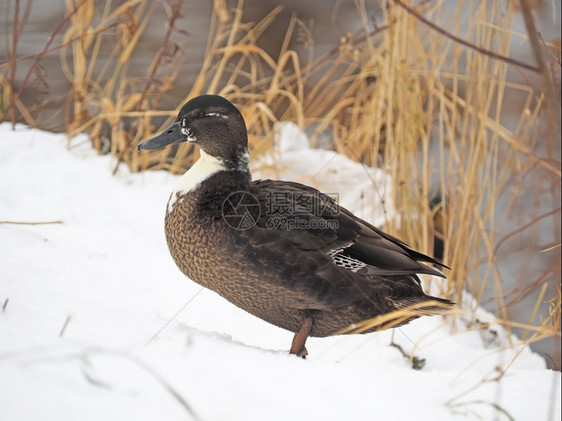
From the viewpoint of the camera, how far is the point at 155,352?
198 centimetres

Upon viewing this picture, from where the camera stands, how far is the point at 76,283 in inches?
99.7

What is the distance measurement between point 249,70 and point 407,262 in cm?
430

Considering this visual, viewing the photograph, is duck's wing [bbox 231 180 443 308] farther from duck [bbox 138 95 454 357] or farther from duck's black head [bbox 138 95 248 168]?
duck's black head [bbox 138 95 248 168]

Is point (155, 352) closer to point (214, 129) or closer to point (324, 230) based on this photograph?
point (324, 230)

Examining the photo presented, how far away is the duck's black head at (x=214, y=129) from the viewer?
8.52ft

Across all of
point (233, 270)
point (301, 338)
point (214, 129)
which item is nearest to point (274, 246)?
point (233, 270)

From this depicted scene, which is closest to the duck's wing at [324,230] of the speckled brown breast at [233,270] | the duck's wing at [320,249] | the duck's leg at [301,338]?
the duck's wing at [320,249]

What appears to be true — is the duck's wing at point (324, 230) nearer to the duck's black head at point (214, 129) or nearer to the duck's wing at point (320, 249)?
the duck's wing at point (320, 249)

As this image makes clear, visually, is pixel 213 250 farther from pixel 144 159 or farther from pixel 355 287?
pixel 144 159

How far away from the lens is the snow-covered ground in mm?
1669

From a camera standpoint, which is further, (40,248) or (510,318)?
(510,318)

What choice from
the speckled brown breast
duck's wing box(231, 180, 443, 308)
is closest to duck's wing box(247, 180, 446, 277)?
duck's wing box(231, 180, 443, 308)

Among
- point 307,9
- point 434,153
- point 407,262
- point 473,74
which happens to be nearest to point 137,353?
point 407,262

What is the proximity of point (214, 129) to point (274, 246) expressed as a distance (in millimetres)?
501
